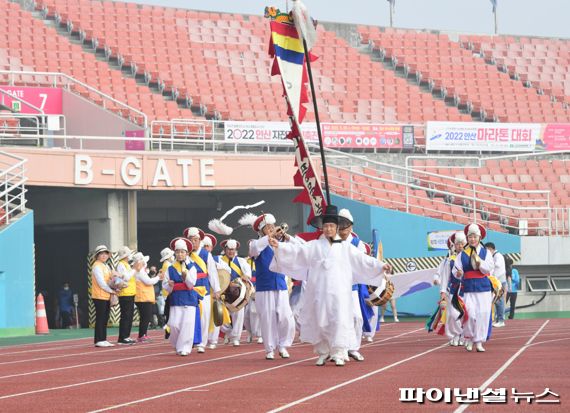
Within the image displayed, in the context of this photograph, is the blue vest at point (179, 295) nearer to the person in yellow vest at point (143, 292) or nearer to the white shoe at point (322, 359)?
the white shoe at point (322, 359)

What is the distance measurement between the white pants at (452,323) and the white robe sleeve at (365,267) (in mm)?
4106

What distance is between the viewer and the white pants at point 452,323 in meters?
20.8

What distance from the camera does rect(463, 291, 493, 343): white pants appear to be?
1920cm

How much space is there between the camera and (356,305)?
19.5 meters

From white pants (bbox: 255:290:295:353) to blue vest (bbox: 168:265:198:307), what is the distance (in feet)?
4.20

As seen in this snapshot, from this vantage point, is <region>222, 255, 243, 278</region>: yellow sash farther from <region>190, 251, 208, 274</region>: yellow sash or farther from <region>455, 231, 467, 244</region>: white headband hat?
<region>455, 231, 467, 244</region>: white headband hat

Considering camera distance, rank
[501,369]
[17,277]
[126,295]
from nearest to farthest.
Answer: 1. [501,369]
2. [126,295]
3. [17,277]

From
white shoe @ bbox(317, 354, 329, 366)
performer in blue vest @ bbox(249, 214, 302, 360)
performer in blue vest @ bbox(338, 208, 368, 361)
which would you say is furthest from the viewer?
performer in blue vest @ bbox(249, 214, 302, 360)

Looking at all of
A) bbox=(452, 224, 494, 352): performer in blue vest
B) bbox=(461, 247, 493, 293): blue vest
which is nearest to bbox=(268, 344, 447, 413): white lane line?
bbox=(452, 224, 494, 352): performer in blue vest

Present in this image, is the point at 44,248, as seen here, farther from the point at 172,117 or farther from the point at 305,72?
the point at 305,72

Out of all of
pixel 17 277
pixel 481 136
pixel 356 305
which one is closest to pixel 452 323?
pixel 356 305

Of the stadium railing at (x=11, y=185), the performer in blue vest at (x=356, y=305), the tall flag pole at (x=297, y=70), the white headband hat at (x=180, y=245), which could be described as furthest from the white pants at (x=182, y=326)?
the stadium railing at (x=11, y=185)

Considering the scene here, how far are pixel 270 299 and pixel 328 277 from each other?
109 inches

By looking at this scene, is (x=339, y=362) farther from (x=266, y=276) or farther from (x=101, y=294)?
(x=101, y=294)
